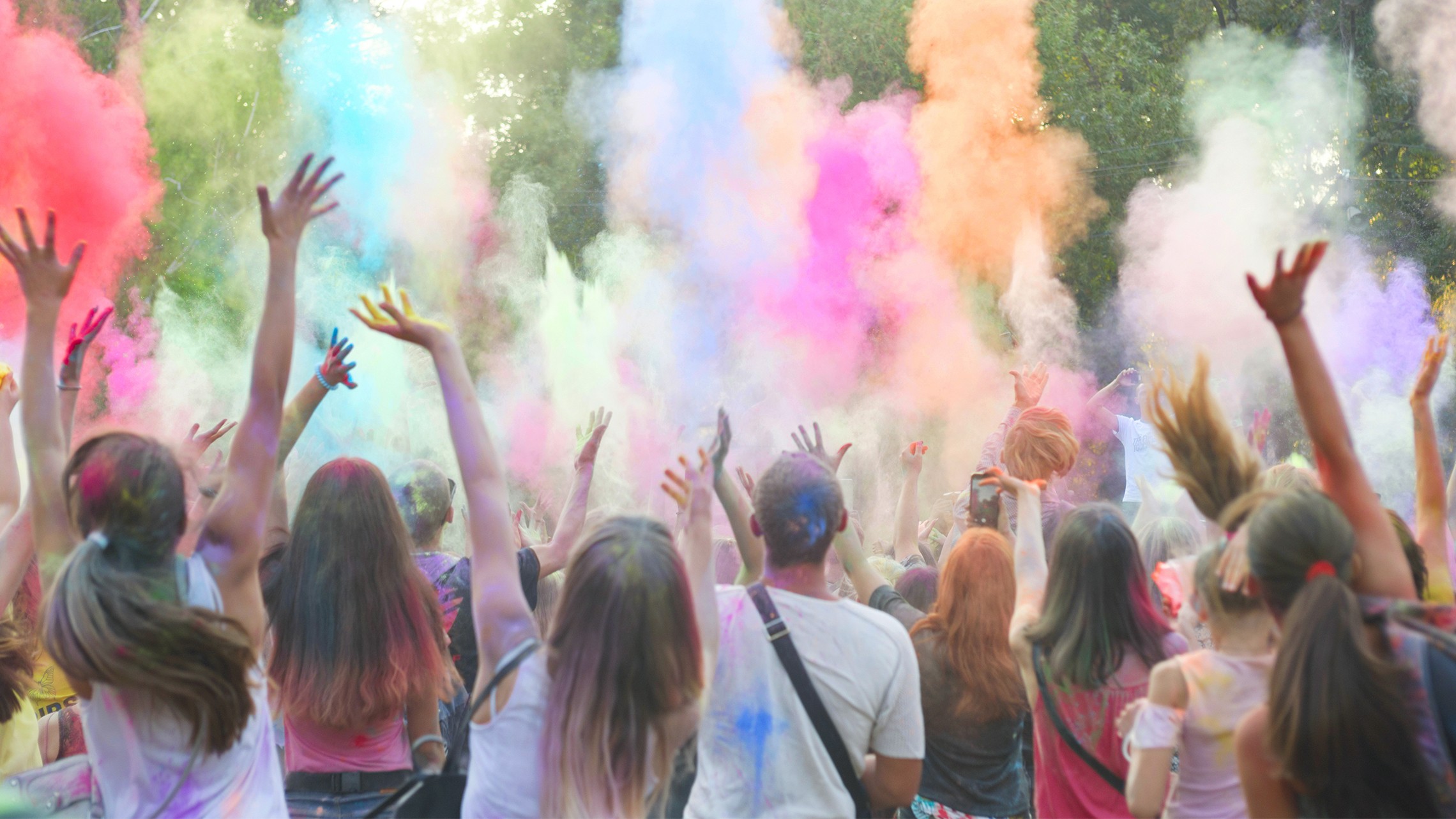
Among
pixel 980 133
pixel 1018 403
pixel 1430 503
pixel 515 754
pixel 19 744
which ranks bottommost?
pixel 515 754

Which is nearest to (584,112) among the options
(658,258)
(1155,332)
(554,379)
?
(658,258)

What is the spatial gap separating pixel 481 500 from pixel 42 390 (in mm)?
1008

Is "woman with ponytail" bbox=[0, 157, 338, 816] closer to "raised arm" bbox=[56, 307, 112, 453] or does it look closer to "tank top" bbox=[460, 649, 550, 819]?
"raised arm" bbox=[56, 307, 112, 453]

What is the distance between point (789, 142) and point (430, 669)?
36.4 feet

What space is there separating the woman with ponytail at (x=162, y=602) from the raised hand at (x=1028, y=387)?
4.21 meters

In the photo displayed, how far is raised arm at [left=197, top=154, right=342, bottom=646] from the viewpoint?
7.59 ft

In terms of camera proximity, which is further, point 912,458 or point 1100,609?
point 912,458

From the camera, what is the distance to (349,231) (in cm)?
1262

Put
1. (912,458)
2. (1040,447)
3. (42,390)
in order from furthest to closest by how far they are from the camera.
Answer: (912,458) → (1040,447) → (42,390)

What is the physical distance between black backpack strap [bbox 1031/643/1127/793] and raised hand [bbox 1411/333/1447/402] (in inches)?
56.8

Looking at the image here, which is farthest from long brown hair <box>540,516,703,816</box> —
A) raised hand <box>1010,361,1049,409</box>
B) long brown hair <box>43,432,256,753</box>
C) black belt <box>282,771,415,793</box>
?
raised hand <box>1010,361,1049,409</box>

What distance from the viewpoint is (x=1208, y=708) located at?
2334 mm

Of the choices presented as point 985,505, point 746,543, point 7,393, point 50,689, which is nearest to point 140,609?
point 746,543

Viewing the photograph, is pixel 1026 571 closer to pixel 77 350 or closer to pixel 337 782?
pixel 337 782
